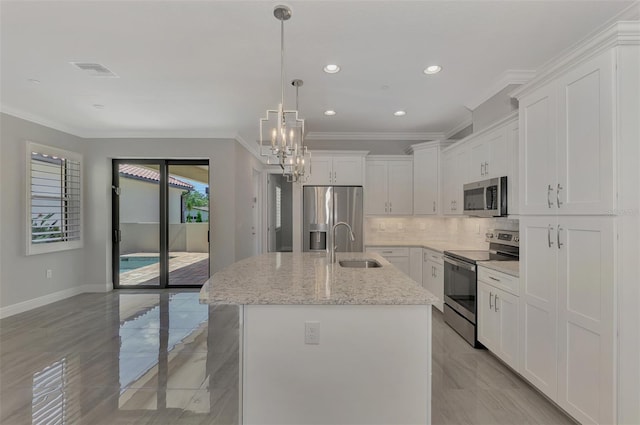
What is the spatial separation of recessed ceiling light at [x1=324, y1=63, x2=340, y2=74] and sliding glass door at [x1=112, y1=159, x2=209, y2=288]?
→ 3305 millimetres

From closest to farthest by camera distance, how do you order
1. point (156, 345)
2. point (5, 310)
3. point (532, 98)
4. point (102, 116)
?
point (532, 98)
point (156, 345)
point (5, 310)
point (102, 116)

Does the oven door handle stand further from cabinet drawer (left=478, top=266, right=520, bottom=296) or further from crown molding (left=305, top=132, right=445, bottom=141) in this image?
crown molding (left=305, top=132, right=445, bottom=141)

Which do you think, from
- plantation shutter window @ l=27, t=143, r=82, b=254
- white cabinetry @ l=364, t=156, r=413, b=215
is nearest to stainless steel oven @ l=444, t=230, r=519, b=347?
white cabinetry @ l=364, t=156, r=413, b=215

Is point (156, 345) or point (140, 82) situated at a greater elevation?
point (140, 82)

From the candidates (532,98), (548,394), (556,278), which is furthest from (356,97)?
(548,394)

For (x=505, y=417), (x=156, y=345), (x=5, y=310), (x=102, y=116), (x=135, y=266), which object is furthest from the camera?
(x=135, y=266)

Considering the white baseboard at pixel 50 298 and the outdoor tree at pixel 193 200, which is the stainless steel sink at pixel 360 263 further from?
the white baseboard at pixel 50 298

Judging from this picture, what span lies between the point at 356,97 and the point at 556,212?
2.43m

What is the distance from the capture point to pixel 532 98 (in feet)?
7.84

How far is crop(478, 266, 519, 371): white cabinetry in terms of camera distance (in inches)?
102

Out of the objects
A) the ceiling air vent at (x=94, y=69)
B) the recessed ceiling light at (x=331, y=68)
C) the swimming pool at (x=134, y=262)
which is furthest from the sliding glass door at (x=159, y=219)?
the recessed ceiling light at (x=331, y=68)

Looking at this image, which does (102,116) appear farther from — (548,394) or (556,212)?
(548,394)

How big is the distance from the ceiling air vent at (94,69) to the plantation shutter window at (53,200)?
7.28ft

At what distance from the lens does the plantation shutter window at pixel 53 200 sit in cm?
444
